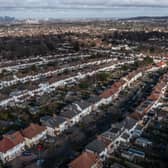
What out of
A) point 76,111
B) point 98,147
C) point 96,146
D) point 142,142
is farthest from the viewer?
point 76,111

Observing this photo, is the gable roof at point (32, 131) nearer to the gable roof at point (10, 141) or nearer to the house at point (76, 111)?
the gable roof at point (10, 141)

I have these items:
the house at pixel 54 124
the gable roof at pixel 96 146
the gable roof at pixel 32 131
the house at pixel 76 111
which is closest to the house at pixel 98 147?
the gable roof at pixel 96 146

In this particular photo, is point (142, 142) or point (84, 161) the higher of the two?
point (84, 161)

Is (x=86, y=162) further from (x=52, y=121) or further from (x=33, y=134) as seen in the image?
(x=52, y=121)

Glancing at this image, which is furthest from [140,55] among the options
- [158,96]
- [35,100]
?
[35,100]

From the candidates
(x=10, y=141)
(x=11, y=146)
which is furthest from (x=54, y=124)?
(x=11, y=146)

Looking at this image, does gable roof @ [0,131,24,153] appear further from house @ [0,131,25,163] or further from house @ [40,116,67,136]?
house @ [40,116,67,136]

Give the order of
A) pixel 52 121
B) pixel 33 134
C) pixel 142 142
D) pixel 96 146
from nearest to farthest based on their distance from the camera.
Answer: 1. pixel 96 146
2. pixel 142 142
3. pixel 33 134
4. pixel 52 121

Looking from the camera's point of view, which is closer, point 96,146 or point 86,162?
point 86,162
